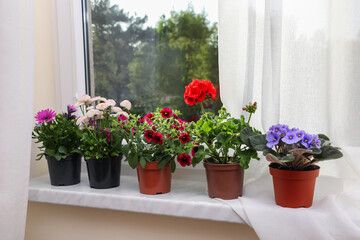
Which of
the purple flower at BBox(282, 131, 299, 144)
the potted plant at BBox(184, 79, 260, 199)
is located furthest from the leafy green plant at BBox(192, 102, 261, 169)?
the purple flower at BBox(282, 131, 299, 144)

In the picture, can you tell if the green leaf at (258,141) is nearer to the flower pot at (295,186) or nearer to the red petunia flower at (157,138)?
the flower pot at (295,186)

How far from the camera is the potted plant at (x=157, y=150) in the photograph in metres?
A: 1.07

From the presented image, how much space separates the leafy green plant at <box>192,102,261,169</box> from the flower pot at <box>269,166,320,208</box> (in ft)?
0.32

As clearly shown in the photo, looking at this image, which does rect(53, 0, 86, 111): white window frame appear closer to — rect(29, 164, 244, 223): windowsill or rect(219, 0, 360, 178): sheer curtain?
rect(29, 164, 244, 223): windowsill

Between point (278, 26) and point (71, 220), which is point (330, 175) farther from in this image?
point (71, 220)

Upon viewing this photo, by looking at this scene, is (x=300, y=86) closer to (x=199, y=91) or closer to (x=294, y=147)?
(x=294, y=147)

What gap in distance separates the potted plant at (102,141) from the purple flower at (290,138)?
55 centimetres

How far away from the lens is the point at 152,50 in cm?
146

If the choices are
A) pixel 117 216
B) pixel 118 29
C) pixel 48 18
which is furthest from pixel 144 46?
pixel 117 216

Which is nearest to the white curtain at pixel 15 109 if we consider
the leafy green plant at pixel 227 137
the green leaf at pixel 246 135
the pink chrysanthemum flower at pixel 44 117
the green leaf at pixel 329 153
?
the pink chrysanthemum flower at pixel 44 117

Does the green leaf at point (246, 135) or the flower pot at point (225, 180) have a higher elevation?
the green leaf at point (246, 135)

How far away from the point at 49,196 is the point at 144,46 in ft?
2.46

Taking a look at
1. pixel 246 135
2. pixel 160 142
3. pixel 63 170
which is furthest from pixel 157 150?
pixel 63 170

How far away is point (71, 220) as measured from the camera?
128 cm
